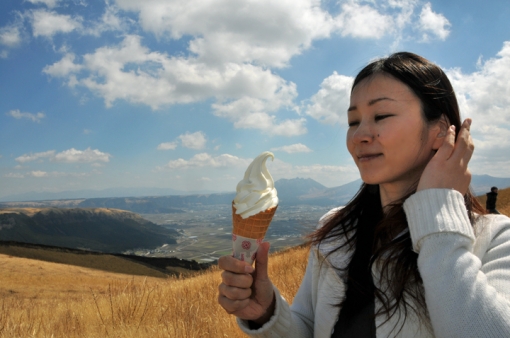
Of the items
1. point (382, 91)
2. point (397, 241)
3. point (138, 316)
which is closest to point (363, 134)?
point (382, 91)

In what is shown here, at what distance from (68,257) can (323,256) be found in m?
25.0

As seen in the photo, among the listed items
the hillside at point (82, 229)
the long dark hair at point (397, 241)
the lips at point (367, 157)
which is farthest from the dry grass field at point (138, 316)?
the hillside at point (82, 229)

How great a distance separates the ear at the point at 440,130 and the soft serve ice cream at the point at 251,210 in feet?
3.13

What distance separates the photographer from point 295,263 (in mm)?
8422

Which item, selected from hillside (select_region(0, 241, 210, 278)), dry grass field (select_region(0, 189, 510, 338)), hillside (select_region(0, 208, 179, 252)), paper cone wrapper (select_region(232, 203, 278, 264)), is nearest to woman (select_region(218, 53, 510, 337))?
paper cone wrapper (select_region(232, 203, 278, 264))

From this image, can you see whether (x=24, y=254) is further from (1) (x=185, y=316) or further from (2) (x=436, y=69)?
(2) (x=436, y=69)

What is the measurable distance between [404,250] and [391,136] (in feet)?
1.71

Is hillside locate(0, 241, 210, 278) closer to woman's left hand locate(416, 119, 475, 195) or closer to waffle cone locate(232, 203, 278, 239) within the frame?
waffle cone locate(232, 203, 278, 239)

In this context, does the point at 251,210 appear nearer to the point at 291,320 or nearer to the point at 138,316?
the point at 291,320

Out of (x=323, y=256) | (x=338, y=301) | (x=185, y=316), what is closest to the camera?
(x=338, y=301)

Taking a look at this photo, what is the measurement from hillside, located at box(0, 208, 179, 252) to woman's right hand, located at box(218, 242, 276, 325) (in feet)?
410

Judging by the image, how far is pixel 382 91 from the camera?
66.9 inches

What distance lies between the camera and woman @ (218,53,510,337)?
4.20 feet

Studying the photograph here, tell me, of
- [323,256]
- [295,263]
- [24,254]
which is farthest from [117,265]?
[323,256]
